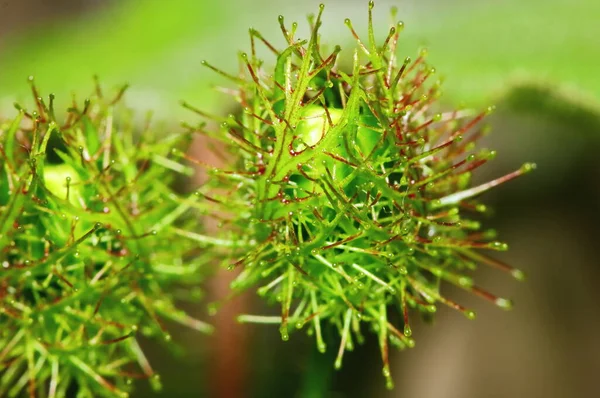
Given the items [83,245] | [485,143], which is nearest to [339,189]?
[83,245]

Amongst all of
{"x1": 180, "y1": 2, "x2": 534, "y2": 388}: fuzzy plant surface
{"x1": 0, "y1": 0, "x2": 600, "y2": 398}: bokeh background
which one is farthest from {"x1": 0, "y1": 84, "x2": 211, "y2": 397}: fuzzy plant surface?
{"x1": 0, "y1": 0, "x2": 600, "y2": 398}: bokeh background

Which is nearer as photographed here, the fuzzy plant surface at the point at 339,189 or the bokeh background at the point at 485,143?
the fuzzy plant surface at the point at 339,189

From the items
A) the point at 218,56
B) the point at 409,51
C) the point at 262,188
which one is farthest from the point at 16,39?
the point at 262,188

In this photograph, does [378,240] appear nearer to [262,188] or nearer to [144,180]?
[262,188]

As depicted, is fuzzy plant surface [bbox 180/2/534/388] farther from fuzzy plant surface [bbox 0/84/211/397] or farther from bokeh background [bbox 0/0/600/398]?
bokeh background [bbox 0/0/600/398]

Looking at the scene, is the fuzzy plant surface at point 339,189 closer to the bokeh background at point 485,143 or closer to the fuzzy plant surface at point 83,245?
the fuzzy plant surface at point 83,245

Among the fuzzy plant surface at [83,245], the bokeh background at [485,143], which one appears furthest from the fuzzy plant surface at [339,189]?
the bokeh background at [485,143]

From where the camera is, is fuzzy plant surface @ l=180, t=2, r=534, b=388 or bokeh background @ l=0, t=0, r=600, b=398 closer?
fuzzy plant surface @ l=180, t=2, r=534, b=388
